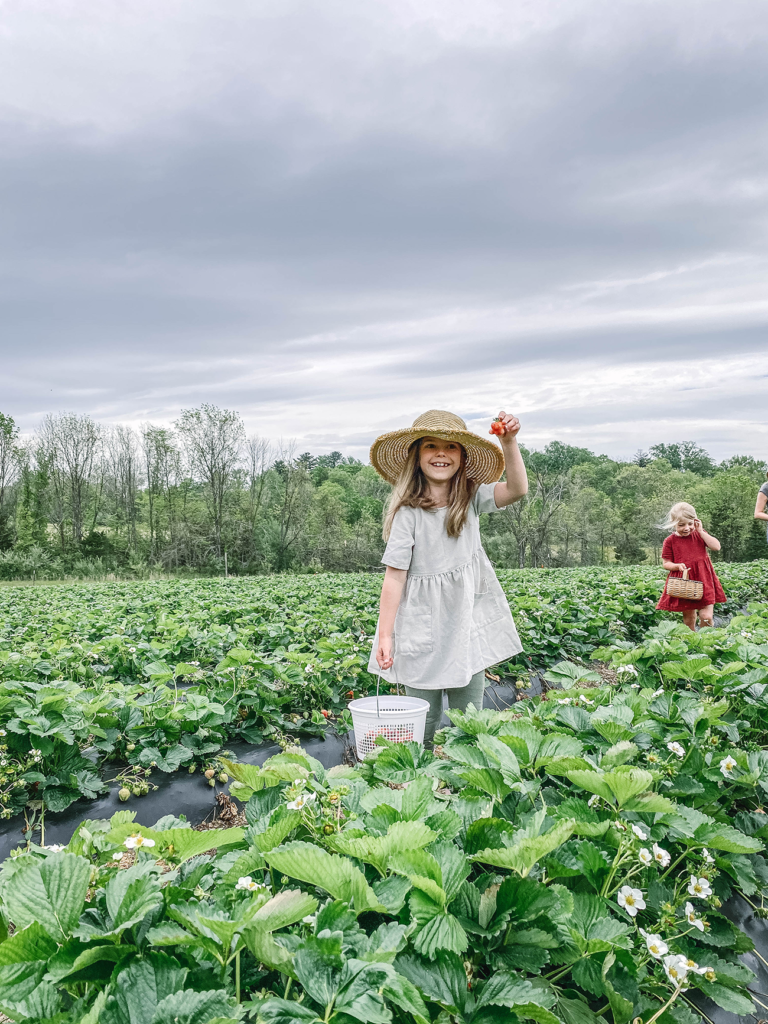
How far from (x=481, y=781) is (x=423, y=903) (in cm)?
50

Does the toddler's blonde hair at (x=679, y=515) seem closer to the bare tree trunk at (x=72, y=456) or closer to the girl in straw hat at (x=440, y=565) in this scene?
the girl in straw hat at (x=440, y=565)

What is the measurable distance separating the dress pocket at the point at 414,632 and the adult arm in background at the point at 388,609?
0.11m

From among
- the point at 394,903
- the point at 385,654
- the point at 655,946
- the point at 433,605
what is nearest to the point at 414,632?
the point at 433,605

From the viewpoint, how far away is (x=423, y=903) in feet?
3.37

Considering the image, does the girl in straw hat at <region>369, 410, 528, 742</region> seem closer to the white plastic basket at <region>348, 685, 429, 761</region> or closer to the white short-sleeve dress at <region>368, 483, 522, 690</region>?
the white short-sleeve dress at <region>368, 483, 522, 690</region>

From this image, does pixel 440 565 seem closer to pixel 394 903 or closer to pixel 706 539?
pixel 394 903

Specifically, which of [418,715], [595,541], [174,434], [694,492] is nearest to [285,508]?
[174,434]

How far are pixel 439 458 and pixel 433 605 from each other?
0.73 metres

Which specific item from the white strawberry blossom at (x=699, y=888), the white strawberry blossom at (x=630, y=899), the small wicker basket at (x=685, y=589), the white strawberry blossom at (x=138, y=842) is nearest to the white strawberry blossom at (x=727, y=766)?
the white strawberry blossom at (x=699, y=888)

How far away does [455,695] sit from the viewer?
136 inches

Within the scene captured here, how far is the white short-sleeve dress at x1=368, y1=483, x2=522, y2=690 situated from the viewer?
3.29 metres

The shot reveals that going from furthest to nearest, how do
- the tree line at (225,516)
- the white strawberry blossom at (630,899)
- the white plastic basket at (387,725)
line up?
the tree line at (225,516), the white plastic basket at (387,725), the white strawberry blossom at (630,899)

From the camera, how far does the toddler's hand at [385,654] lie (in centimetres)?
309

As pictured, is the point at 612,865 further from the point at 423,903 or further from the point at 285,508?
the point at 285,508
